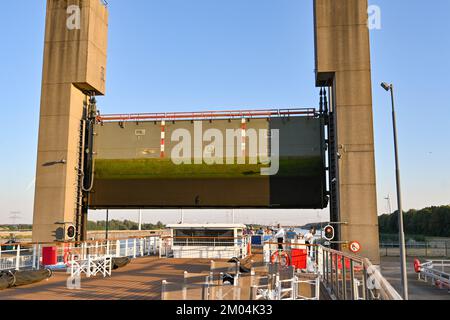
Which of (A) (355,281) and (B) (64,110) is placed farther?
(B) (64,110)

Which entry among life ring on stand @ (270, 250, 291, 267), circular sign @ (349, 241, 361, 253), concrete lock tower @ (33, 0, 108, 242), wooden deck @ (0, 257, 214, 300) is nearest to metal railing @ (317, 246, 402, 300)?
life ring on stand @ (270, 250, 291, 267)

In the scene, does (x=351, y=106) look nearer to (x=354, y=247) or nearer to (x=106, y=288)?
(x=354, y=247)

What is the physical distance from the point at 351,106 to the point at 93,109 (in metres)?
15.5

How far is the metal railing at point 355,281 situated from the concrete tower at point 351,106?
5.04 metres

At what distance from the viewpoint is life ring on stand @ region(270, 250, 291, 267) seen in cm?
1791

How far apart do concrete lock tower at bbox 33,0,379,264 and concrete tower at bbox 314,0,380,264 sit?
0.05m

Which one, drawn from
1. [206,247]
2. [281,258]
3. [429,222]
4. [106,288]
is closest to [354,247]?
[281,258]

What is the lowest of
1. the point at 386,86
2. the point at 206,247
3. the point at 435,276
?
the point at 435,276

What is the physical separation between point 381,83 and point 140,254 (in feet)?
63.3

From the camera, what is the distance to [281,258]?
68.6ft

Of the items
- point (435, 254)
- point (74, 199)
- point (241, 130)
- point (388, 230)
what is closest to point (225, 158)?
point (241, 130)

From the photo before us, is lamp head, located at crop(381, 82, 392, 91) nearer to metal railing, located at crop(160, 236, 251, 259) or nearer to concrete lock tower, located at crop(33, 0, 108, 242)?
metal railing, located at crop(160, 236, 251, 259)

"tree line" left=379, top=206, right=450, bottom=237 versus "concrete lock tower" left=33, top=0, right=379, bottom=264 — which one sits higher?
"concrete lock tower" left=33, top=0, right=379, bottom=264
